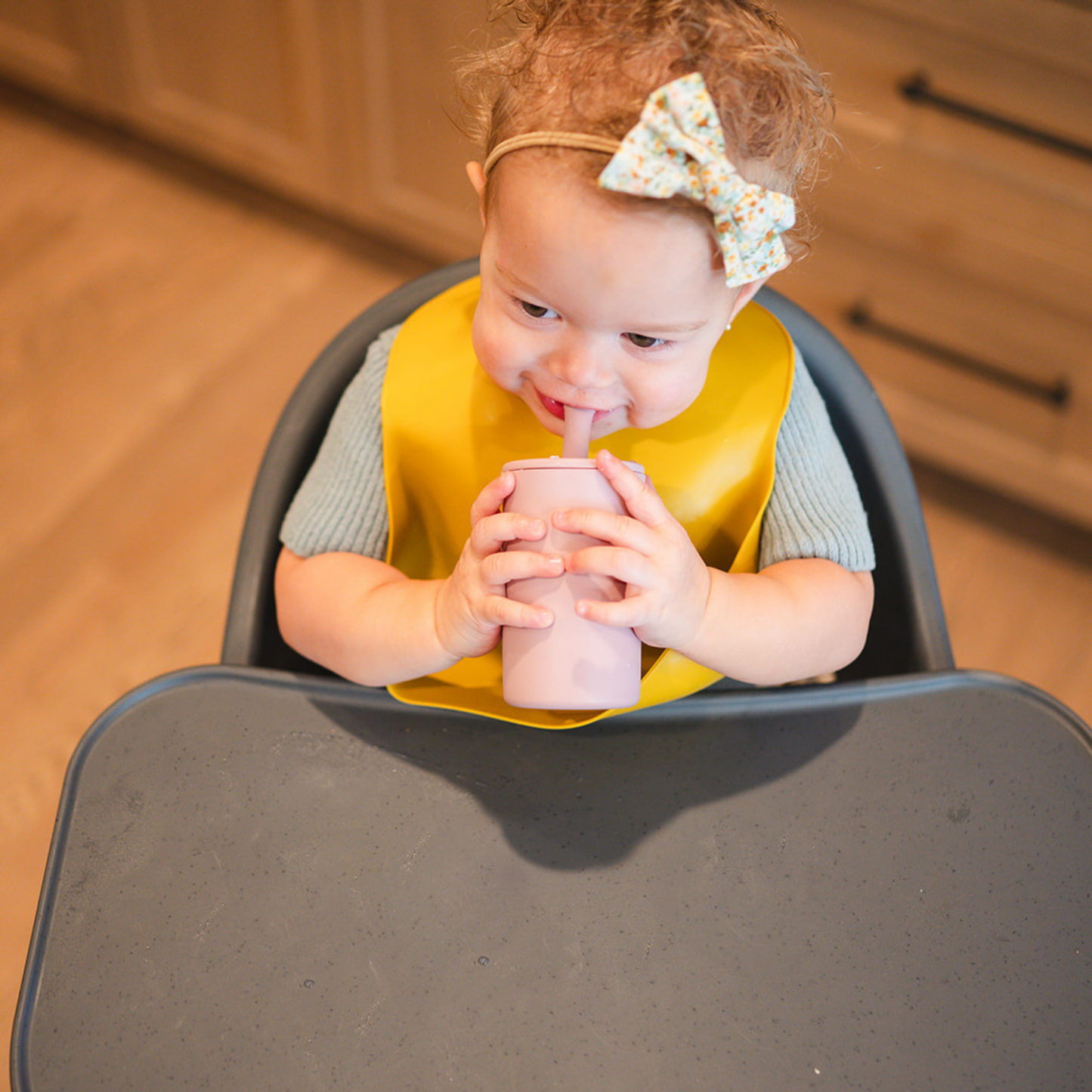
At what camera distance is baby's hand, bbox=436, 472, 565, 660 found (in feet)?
1.99

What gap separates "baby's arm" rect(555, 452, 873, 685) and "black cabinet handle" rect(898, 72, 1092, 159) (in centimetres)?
73

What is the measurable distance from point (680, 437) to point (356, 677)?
0.27 metres

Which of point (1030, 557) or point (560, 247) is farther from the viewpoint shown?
point (1030, 557)

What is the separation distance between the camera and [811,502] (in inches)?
30.9

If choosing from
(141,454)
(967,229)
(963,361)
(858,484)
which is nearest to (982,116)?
(967,229)

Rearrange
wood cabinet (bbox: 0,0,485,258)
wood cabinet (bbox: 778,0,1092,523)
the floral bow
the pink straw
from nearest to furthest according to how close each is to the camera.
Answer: the floral bow
the pink straw
wood cabinet (bbox: 778,0,1092,523)
wood cabinet (bbox: 0,0,485,258)

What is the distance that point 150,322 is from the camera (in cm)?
185

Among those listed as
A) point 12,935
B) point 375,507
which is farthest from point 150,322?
point 375,507

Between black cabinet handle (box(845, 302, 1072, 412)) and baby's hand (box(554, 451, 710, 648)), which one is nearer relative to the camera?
baby's hand (box(554, 451, 710, 648))

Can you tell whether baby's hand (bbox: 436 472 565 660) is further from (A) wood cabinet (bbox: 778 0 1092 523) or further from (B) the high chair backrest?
(A) wood cabinet (bbox: 778 0 1092 523)

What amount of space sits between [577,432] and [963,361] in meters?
1.03

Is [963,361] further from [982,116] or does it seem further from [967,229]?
[982,116]

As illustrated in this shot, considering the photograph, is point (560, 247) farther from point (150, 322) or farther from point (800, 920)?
point (150, 322)

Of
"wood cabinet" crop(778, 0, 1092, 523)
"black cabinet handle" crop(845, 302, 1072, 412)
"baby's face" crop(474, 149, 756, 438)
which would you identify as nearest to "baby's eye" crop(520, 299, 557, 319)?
"baby's face" crop(474, 149, 756, 438)
